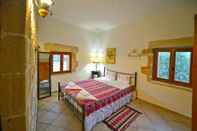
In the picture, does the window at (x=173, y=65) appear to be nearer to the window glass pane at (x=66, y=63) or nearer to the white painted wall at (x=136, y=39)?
the white painted wall at (x=136, y=39)

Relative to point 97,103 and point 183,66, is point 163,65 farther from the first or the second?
point 97,103

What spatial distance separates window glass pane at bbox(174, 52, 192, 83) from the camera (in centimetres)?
313

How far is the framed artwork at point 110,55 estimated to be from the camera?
5.30 m

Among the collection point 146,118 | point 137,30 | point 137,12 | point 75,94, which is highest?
point 137,12

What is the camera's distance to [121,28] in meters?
4.95

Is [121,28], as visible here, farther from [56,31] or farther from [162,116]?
[162,116]

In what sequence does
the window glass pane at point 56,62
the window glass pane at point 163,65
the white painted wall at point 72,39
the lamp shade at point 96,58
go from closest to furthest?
the window glass pane at point 163,65
the white painted wall at point 72,39
the window glass pane at point 56,62
the lamp shade at point 96,58

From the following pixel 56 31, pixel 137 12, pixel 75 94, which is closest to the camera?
pixel 75 94

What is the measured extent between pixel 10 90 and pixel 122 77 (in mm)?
4450

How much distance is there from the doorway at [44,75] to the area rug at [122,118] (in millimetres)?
2402

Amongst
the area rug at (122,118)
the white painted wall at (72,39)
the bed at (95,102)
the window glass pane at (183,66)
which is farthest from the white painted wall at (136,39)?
the area rug at (122,118)

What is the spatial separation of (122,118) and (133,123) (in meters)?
0.28

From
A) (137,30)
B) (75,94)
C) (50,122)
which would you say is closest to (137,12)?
(137,30)

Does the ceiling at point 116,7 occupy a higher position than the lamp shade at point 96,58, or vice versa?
the ceiling at point 116,7
